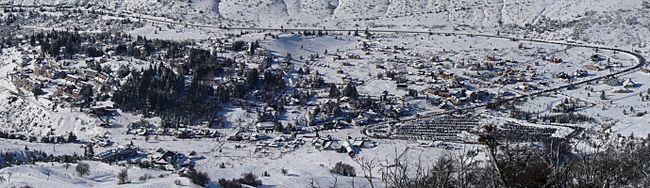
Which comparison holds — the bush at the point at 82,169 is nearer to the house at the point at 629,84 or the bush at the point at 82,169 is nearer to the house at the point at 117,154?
the house at the point at 117,154

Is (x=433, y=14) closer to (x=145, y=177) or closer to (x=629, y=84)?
(x=629, y=84)

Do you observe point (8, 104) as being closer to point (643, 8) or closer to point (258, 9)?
point (258, 9)

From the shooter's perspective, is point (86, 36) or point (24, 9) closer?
point (86, 36)

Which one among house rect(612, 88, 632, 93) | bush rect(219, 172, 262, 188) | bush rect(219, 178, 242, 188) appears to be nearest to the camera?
bush rect(219, 178, 242, 188)

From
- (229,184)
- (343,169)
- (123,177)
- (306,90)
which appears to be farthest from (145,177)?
(306,90)

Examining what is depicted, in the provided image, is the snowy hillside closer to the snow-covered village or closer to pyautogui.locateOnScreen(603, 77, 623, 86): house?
the snow-covered village

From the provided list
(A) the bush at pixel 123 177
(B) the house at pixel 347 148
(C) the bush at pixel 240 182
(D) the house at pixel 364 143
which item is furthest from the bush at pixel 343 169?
(A) the bush at pixel 123 177

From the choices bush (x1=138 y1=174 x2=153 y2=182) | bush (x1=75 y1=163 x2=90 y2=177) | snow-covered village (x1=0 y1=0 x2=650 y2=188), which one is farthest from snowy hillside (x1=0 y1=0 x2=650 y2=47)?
bush (x1=75 y1=163 x2=90 y2=177)

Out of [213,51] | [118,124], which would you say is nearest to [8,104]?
[118,124]
